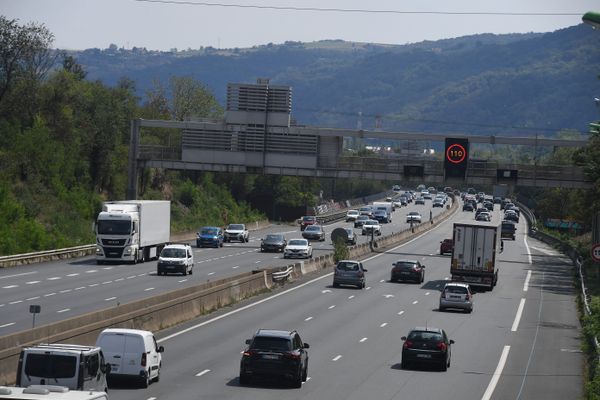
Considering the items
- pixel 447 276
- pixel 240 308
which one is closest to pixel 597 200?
pixel 447 276

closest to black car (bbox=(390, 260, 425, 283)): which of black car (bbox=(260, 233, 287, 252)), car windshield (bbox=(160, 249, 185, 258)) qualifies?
car windshield (bbox=(160, 249, 185, 258))

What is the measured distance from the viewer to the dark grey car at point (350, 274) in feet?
195

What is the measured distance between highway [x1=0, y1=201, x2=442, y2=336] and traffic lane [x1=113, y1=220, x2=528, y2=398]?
5034 millimetres

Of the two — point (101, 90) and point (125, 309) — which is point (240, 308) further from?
point (101, 90)

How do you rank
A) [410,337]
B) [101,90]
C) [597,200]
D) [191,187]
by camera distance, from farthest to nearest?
[191,187] → [101,90] → [597,200] → [410,337]

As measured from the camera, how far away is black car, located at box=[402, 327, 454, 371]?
32.2 meters

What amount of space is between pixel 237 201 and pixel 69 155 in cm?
4487

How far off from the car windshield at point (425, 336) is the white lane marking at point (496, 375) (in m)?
1.80

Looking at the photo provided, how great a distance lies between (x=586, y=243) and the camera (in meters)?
99.2

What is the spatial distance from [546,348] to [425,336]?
26.6 ft

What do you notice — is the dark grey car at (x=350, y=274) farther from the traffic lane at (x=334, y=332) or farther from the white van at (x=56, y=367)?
the white van at (x=56, y=367)

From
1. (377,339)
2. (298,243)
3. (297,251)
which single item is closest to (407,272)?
(297,251)

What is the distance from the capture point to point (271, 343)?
2736 cm

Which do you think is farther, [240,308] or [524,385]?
[240,308]
